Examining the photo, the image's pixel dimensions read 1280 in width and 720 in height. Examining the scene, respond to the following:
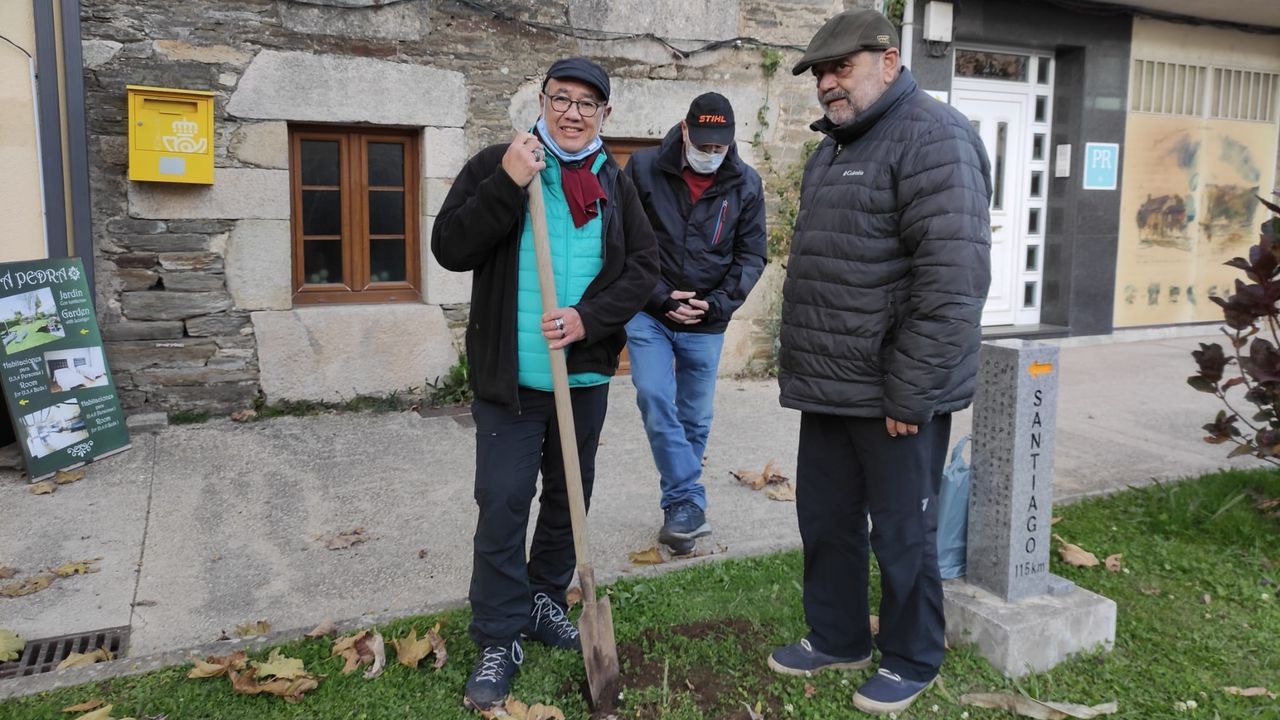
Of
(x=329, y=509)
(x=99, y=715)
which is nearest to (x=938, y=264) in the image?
(x=99, y=715)

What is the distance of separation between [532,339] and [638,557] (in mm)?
1466

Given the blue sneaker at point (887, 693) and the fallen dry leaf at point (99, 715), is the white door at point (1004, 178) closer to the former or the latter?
the blue sneaker at point (887, 693)

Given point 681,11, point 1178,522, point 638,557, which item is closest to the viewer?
point 638,557

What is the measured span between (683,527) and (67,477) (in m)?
3.29

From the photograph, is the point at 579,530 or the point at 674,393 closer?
the point at 579,530

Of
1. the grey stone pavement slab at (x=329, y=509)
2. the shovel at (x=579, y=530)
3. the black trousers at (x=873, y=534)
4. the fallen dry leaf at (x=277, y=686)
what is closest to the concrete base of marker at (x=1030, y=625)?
the black trousers at (x=873, y=534)

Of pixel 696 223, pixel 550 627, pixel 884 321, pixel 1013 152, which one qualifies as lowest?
pixel 550 627

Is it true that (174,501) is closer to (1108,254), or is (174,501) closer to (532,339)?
(532,339)

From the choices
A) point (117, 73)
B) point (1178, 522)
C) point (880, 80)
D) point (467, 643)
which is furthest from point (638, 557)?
point (117, 73)

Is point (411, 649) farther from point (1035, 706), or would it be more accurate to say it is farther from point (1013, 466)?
point (1013, 466)

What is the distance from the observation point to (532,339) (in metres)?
2.98

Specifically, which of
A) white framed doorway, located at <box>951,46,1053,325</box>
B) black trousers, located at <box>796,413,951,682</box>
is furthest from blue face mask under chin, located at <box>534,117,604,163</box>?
white framed doorway, located at <box>951,46,1053,325</box>

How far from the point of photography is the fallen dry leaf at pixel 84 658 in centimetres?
312

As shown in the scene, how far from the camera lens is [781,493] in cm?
500
